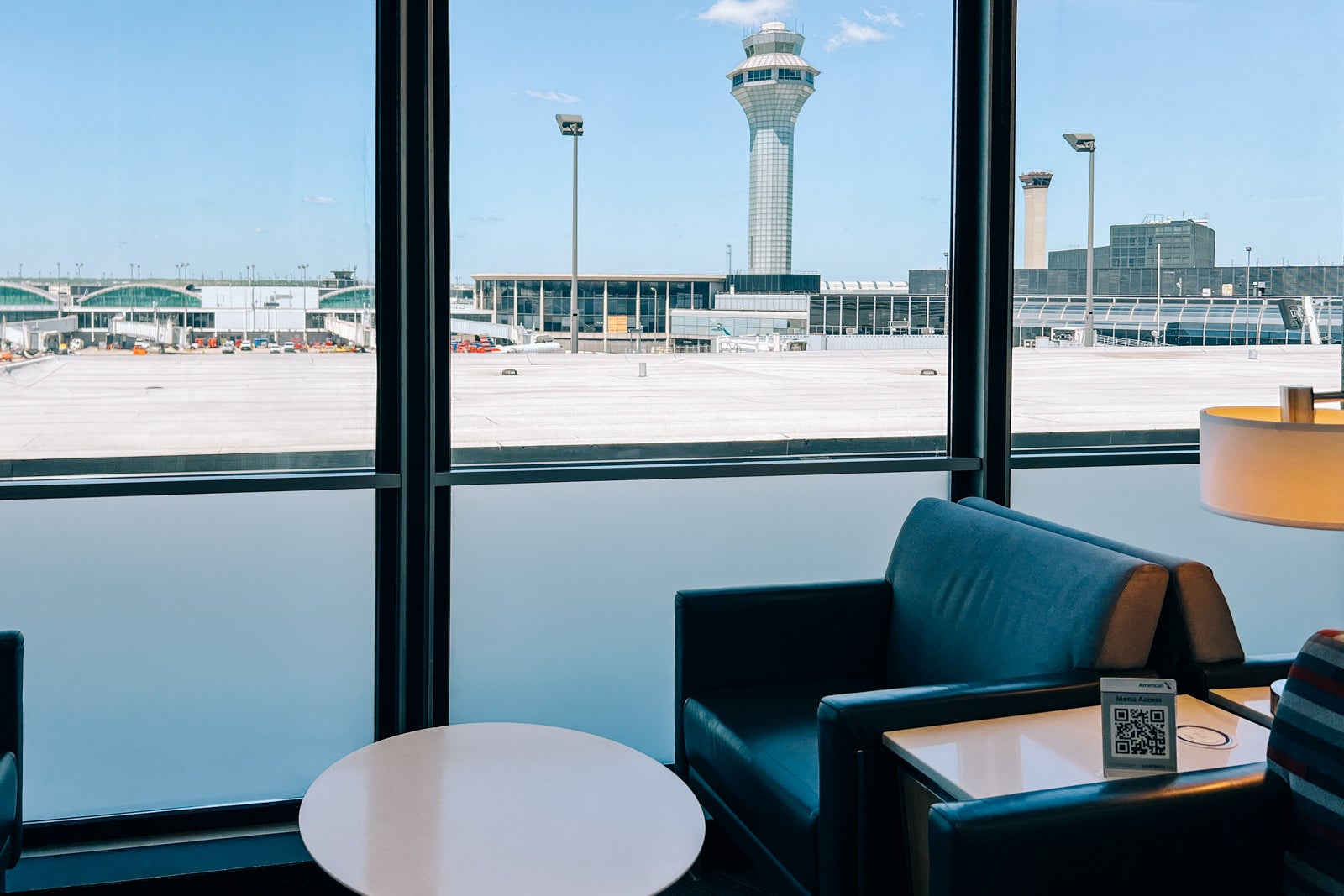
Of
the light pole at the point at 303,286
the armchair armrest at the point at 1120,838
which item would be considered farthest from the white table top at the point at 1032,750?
the light pole at the point at 303,286

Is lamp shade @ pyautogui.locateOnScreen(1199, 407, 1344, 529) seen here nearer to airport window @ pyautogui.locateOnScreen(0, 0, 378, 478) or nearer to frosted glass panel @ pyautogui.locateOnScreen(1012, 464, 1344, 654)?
frosted glass panel @ pyautogui.locateOnScreen(1012, 464, 1344, 654)

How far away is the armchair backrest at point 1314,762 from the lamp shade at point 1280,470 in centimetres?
35

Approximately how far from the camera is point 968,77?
125 inches

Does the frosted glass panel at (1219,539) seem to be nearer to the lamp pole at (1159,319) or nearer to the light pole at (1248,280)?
the lamp pole at (1159,319)

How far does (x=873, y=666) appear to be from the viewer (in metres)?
2.70

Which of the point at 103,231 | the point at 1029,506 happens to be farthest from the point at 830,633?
the point at 103,231

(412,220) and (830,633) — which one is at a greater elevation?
(412,220)

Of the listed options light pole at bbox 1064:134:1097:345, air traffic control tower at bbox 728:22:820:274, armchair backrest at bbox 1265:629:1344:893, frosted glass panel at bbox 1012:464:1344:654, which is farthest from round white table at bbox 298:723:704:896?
light pole at bbox 1064:134:1097:345

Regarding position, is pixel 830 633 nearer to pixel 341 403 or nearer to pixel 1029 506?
pixel 1029 506

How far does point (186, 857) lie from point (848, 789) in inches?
68.9

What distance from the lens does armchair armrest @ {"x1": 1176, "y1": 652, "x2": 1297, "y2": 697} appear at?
1958mm

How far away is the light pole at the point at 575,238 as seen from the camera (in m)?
2.97

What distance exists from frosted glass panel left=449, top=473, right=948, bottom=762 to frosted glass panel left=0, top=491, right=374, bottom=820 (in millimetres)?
313

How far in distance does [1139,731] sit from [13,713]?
6.71 ft
